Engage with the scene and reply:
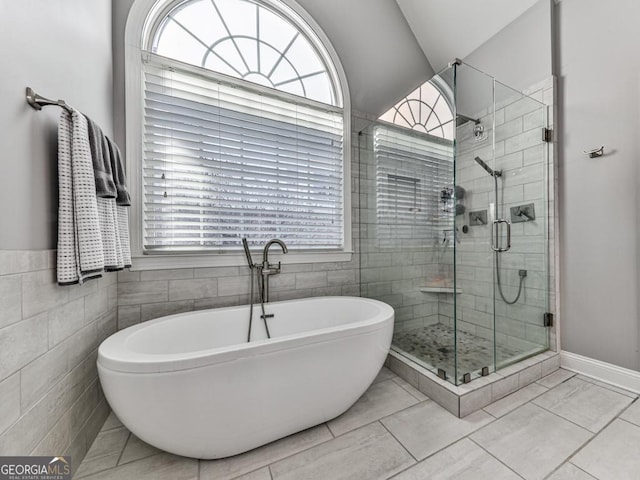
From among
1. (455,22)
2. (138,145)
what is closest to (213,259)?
(138,145)

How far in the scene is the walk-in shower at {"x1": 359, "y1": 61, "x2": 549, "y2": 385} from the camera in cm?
179

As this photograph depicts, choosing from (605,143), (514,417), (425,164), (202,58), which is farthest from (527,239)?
(202,58)

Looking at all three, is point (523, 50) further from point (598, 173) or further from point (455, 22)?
point (598, 173)

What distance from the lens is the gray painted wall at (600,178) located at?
66.4 inches

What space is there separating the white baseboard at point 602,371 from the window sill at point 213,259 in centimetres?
193

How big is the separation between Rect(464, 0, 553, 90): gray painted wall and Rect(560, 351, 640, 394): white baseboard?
2193mm

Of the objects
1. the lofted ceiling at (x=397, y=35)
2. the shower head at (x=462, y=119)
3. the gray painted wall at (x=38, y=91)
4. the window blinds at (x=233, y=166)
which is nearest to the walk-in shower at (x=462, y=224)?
the shower head at (x=462, y=119)

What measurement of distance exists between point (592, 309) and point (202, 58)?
341cm

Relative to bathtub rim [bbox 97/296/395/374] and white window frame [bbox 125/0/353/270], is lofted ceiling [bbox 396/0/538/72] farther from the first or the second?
bathtub rim [bbox 97/296/395/374]

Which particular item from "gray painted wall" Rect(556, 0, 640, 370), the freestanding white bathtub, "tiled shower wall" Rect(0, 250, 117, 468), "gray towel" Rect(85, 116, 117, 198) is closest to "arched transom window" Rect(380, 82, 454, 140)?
"gray painted wall" Rect(556, 0, 640, 370)

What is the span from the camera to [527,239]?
6.72 ft

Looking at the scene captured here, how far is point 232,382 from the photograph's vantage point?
41.9 inches

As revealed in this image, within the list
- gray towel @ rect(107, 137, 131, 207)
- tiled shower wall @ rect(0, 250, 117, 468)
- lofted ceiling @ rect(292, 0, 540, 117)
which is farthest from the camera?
lofted ceiling @ rect(292, 0, 540, 117)

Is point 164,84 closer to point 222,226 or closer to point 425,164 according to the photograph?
point 222,226
